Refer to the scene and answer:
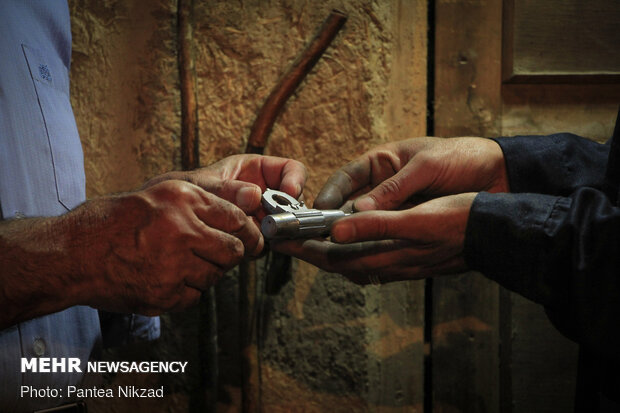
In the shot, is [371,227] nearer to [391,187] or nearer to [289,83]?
[391,187]

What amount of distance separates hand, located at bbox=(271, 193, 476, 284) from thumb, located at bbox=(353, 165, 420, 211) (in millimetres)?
81

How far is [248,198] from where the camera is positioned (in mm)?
910

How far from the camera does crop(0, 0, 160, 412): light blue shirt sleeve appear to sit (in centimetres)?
83

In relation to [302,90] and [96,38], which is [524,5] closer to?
[302,90]

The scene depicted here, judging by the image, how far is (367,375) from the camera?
125cm

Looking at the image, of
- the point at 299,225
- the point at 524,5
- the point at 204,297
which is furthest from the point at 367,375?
the point at 524,5

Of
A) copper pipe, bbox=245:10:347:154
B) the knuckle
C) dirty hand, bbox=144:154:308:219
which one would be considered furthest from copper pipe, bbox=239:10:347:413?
the knuckle

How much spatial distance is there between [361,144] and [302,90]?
22 centimetres

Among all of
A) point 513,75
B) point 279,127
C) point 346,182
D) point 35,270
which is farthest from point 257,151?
point 513,75

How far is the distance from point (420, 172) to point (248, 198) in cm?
39

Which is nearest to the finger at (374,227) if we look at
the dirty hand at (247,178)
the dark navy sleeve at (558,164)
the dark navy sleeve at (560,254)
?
the dark navy sleeve at (560,254)

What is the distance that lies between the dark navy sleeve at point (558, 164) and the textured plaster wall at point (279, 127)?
305mm

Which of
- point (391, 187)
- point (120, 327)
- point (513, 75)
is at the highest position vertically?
point (513, 75)

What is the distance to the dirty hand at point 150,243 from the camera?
2.41 feet
